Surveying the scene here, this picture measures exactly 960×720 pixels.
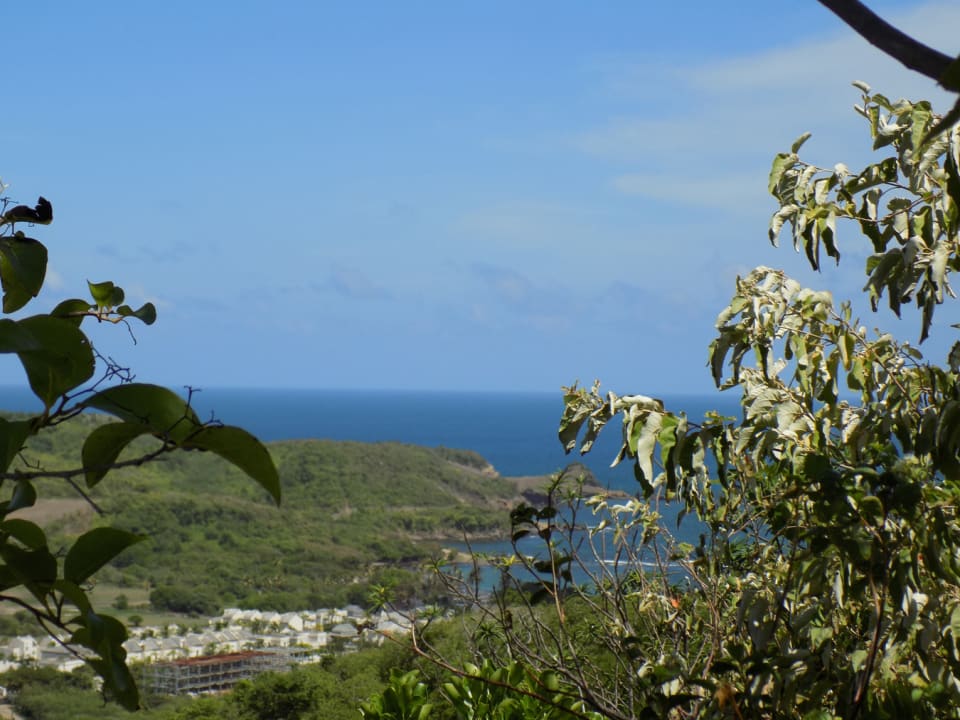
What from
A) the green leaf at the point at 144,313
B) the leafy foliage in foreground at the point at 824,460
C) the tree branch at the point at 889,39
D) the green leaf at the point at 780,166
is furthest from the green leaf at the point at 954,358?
the green leaf at the point at 144,313

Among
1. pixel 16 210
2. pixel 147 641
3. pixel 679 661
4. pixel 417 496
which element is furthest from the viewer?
pixel 417 496

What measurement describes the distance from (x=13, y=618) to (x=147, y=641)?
11.2 meters

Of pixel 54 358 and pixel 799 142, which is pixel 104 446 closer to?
pixel 54 358

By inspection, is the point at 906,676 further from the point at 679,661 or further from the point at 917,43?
the point at 917,43

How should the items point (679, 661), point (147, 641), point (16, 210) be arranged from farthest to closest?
1. point (147, 641)
2. point (679, 661)
3. point (16, 210)

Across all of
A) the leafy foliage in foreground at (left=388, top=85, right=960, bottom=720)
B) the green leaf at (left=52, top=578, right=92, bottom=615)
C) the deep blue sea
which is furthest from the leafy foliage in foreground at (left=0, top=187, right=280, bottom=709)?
the deep blue sea

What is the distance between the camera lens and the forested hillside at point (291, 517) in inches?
1400

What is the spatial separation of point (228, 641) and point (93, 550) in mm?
27980

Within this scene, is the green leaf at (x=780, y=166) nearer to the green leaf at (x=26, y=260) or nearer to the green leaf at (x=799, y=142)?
the green leaf at (x=799, y=142)

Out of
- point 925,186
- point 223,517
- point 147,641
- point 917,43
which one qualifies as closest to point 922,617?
point 925,186

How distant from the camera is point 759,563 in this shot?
2391 mm

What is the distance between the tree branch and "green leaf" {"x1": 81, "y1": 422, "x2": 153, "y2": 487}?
0.60 metres

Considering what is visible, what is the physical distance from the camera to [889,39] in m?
0.76

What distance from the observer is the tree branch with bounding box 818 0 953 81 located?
726mm
